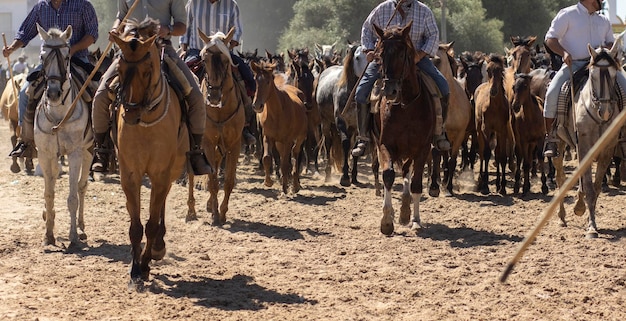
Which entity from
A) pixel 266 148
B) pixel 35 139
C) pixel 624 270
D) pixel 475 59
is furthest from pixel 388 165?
pixel 475 59

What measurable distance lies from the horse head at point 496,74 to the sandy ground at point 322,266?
6.89 ft

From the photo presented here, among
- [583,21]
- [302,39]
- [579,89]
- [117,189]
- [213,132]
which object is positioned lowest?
[117,189]

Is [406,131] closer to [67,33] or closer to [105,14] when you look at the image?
[67,33]

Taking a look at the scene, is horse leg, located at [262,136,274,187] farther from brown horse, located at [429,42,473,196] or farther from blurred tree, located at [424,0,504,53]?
blurred tree, located at [424,0,504,53]

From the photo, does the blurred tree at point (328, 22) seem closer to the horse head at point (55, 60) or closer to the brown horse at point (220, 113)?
the brown horse at point (220, 113)

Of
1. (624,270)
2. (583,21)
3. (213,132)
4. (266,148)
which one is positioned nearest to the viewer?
(624,270)

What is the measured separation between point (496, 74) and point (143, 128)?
9.01 meters

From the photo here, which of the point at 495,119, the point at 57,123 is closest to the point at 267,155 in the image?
the point at 495,119

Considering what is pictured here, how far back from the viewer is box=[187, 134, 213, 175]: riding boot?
980 cm

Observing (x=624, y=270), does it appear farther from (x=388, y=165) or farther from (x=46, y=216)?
(x=46, y=216)

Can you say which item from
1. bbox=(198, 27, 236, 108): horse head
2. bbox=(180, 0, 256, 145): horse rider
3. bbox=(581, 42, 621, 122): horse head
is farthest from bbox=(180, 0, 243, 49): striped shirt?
bbox=(581, 42, 621, 122): horse head

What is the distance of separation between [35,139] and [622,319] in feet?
22.2

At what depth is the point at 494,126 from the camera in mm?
17188

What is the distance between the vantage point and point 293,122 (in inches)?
670
